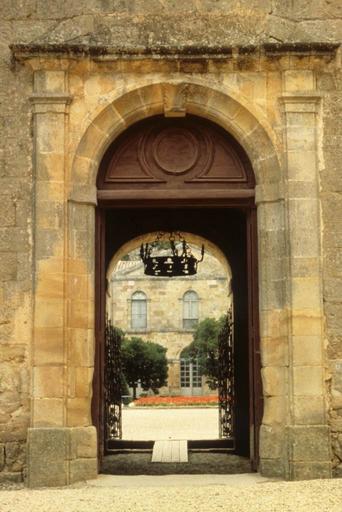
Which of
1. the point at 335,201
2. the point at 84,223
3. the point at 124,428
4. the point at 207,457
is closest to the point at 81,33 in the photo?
the point at 84,223

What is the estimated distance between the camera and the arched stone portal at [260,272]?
6.87m

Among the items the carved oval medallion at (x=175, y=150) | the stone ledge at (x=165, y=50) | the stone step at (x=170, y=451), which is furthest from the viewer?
the stone step at (x=170, y=451)

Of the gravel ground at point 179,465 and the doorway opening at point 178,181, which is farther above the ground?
the doorway opening at point 178,181

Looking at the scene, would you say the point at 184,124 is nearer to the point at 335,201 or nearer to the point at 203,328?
the point at 335,201

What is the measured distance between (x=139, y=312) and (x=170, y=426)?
940 inches

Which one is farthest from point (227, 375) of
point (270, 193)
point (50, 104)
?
point (50, 104)

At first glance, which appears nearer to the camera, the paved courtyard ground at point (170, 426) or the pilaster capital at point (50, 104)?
the pilaster capital at point (50, 104)

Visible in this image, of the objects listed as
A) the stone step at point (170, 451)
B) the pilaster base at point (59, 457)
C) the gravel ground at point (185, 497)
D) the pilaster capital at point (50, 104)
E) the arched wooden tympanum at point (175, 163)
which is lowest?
the stone step at point (170, 451)

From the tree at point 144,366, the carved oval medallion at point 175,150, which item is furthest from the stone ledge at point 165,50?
the tree at point 144,366

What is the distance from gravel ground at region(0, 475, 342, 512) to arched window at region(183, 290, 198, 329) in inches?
1314

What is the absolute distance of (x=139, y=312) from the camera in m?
40.5

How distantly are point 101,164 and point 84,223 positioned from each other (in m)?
0.71

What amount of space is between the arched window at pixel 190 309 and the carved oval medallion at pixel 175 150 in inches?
1283

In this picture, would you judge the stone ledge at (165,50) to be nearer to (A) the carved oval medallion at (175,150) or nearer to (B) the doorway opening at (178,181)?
(B) the doorway opening at (178,181)
